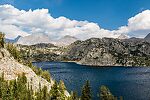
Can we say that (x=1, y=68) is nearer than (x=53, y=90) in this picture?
No

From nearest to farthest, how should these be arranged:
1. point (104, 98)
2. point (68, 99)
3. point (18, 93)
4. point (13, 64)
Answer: point (104, 98) → point (18, 93) → point (68, 99) → point (13, 64)

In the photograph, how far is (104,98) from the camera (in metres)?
142

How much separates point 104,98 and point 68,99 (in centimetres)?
3077

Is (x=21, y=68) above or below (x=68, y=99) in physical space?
above

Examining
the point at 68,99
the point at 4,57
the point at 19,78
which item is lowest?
the point at 68,99

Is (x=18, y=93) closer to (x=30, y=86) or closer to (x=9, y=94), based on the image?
(x=9, y=94)

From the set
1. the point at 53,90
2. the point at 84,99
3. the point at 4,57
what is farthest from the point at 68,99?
the point at 4,57

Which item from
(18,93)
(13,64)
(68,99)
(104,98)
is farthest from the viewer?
(13,64)

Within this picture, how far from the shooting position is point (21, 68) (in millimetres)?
187750

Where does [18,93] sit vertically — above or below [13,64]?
below

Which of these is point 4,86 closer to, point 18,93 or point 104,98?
point 18,93

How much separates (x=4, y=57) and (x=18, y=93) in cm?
4145

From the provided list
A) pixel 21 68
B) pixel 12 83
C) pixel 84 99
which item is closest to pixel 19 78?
pixel 12 83

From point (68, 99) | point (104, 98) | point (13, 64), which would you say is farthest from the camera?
point (13, 64)
